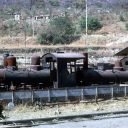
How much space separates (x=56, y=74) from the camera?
26594 mm

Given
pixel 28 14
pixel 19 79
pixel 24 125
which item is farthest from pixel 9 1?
pixel 24 125

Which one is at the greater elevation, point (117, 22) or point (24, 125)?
point (117, 22)

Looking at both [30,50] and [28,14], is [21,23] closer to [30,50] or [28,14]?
→ [28,14]

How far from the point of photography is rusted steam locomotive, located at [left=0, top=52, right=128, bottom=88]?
26.3 metres

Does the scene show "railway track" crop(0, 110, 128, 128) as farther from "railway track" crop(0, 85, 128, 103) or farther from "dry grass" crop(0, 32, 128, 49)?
"dry grass" crop(0, 32, 128, 49)

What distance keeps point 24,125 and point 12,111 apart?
5091 millimetres

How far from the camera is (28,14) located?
110m

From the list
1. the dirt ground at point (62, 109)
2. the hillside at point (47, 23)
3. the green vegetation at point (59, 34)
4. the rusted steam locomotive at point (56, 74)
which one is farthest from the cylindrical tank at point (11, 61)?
the green vegetation at point (59, 34)

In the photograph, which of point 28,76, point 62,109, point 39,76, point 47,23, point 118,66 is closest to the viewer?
point 62,109

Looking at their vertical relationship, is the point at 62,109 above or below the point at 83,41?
below

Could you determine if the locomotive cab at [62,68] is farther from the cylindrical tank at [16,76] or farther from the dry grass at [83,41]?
the dry grass at [83,41]

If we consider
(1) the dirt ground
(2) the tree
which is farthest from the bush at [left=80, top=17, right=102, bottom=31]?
(1) the dirt ground

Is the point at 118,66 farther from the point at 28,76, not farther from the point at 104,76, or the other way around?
the point at 28,76

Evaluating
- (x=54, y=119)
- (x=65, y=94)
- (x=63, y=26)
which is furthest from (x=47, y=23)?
(x=54, y=119)
